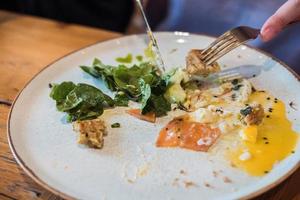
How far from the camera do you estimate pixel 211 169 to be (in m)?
0.88

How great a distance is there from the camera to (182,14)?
5.96 ft

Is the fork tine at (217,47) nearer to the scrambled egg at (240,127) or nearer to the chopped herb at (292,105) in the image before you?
the scrambled egg at (240,127)

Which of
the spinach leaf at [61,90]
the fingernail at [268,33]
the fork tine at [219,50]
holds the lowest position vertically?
the spinach leaf at [61,90]

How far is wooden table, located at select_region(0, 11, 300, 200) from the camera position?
0.92m

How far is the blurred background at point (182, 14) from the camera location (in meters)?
1.62

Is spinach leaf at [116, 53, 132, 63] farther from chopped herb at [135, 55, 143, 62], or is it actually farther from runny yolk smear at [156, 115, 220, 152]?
runny yolk smear at [156, 115, 220, 152]

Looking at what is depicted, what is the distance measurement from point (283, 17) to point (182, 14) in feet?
2.52

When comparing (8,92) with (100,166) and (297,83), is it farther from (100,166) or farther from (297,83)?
(297,83)

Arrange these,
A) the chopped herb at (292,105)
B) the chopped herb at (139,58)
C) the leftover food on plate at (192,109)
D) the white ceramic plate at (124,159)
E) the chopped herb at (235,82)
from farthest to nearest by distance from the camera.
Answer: the chopped herb at (139,58), the chopped herb at (235,82), the chopped herb at (292,105), the leftover food on plate at (192,109), the white ceramic plate at (124,159)

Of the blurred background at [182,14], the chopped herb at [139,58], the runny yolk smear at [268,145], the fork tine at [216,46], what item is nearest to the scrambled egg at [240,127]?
the runny yolk smear at [268,145]

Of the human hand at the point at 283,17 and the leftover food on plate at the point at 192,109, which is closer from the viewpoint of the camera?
the leftover food on plate at the point at 192,109

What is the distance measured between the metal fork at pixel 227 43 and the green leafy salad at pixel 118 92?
107 millimetres

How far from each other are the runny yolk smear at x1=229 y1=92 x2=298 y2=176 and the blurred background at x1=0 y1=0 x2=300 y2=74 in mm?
576

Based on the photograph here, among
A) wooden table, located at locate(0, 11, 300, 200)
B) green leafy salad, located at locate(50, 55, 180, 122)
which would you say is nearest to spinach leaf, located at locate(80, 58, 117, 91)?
green leafy salad, located at locate(50, 55, 180, 122)
